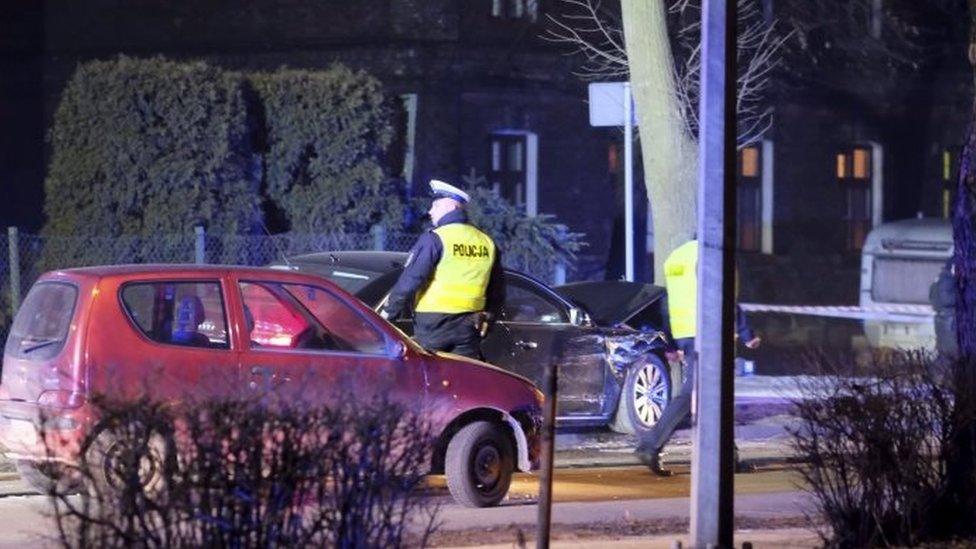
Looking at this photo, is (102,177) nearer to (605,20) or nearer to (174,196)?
(174,196)

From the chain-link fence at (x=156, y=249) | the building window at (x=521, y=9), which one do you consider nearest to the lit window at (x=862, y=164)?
the building window at (x=521, y=9)

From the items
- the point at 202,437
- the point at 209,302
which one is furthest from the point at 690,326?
the point at 202,437

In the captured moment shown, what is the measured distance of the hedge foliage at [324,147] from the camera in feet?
63.3

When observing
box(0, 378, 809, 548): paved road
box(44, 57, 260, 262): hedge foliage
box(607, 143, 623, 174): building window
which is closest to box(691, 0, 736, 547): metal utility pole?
box(0, 378, 809, 548): paved road

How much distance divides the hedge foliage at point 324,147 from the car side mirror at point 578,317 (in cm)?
583

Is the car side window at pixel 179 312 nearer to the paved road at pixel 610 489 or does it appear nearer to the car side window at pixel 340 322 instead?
the car side window at pixel 340 322

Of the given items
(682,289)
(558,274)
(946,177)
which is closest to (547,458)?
(682,289)

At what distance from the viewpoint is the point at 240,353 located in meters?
10.2

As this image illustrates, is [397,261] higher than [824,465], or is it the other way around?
[397,261]

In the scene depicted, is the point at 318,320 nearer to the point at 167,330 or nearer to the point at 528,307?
the point at 167,330

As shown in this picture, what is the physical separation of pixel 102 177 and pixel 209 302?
335 inches

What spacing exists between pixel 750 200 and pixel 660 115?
1347 cm

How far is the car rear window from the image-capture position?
9.99 meters

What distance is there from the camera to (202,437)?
6480 millimetres
